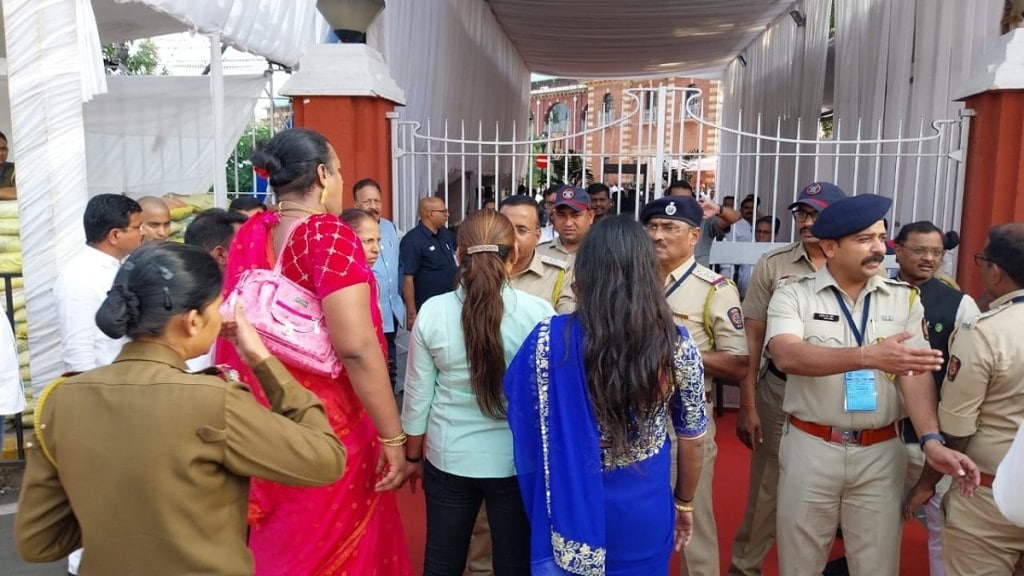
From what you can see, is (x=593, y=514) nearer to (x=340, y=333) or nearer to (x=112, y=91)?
(x=340, y=333)

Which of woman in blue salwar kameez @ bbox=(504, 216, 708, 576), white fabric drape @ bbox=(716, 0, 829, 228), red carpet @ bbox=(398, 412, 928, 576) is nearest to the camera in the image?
woman in blue salwar kameez @ bbox=(504, 216, 708, 576)

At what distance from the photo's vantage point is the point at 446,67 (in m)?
7.89

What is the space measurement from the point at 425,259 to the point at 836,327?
10.4 feet

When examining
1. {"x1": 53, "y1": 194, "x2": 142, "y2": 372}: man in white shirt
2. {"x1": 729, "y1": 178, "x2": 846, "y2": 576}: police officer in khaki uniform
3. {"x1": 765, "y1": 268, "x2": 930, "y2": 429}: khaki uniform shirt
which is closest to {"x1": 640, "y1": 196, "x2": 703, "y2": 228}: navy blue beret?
{"x1": 765, "y1": 268, "x2": 930, "y2": 429}: khaki uniform shirt

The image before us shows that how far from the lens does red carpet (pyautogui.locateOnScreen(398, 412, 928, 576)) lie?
3188 mm

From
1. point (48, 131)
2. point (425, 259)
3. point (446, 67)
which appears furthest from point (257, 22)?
point (446, 67)

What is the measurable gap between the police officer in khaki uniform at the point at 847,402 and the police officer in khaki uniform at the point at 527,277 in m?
0.96

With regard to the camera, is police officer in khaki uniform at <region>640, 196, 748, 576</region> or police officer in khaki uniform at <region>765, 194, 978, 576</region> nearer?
police officer in khaki uniform at <region>765, 194, 978, 576</region>

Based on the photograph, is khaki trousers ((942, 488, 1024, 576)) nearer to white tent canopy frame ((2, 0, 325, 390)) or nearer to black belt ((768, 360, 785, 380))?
black belt ((768, 360, 785, 380))

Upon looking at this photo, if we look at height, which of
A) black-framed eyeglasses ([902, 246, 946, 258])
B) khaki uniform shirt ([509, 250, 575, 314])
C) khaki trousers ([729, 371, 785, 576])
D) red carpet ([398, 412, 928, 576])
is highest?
black-framed eyeglasses ([902, 246, 946, 258])

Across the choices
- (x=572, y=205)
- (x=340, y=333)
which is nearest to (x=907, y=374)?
(x=340, y=333)

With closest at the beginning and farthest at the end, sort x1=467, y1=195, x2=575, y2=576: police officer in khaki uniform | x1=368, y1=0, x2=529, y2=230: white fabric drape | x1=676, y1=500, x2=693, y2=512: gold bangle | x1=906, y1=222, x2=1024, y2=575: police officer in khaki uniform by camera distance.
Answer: x1=906, y1=222, x2=1024, y2=575: police officer in khaki uniform, x1=676, y1=500, x2=693, y2=512: gold bangle, x1=467, y1=195, x2=575, y2=576: police officer in khaki uniform, x1=368, y1=0, x2=529, y2=230: white fabric drape

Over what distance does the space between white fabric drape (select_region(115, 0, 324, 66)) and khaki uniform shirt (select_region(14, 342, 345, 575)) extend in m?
3.12

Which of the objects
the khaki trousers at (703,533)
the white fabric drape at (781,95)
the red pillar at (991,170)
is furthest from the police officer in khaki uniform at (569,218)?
the white fabric drape at (781,95)
